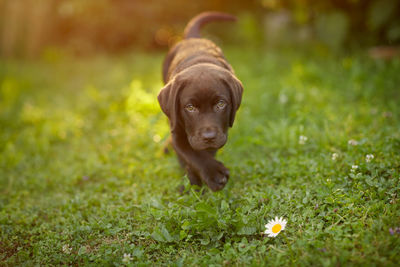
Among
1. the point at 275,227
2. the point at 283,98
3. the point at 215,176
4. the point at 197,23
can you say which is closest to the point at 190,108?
the point at 215,176

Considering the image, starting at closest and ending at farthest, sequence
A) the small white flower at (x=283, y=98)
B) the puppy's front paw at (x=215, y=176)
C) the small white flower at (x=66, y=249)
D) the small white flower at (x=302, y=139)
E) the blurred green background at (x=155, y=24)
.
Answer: the small white flower at (x=66, y=249) < the puppy's front paw at (x=215, y=176) < the small white flower at (x=302, y=139) < the small white flower at (x=283, y=98) < the blurred green background at (x=155, y=24)

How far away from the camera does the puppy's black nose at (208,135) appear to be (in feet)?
9.71

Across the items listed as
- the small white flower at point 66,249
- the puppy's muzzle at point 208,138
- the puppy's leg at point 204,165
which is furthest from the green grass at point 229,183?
the puppy's muzzle at point 208,138

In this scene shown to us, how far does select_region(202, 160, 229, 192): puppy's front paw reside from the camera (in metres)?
3.23

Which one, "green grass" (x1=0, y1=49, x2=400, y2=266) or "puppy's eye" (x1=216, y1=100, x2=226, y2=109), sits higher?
"puppy's eye" (x1=216, y1=100, x2=226, y2=109)

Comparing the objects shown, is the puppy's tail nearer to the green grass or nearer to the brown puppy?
the green grass

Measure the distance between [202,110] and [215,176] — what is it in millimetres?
605

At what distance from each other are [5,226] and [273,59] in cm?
582

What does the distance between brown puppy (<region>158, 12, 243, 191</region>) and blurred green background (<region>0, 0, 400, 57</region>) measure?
182 inches

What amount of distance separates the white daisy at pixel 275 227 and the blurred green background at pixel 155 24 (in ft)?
17.2

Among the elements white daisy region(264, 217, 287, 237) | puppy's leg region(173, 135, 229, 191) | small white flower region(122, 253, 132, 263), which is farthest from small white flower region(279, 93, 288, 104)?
small white flower region(122, 253, 132, 263)

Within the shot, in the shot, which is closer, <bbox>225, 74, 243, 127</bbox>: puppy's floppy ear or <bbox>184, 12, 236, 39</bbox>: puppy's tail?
<bbox>225, 74, 243, 127</bbox>: puppy's floppy ear

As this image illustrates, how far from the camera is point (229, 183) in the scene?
3.53 metres

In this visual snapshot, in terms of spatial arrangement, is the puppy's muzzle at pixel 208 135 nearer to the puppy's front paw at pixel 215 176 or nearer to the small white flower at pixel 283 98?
the puppy's front paw at pixel 215 176
